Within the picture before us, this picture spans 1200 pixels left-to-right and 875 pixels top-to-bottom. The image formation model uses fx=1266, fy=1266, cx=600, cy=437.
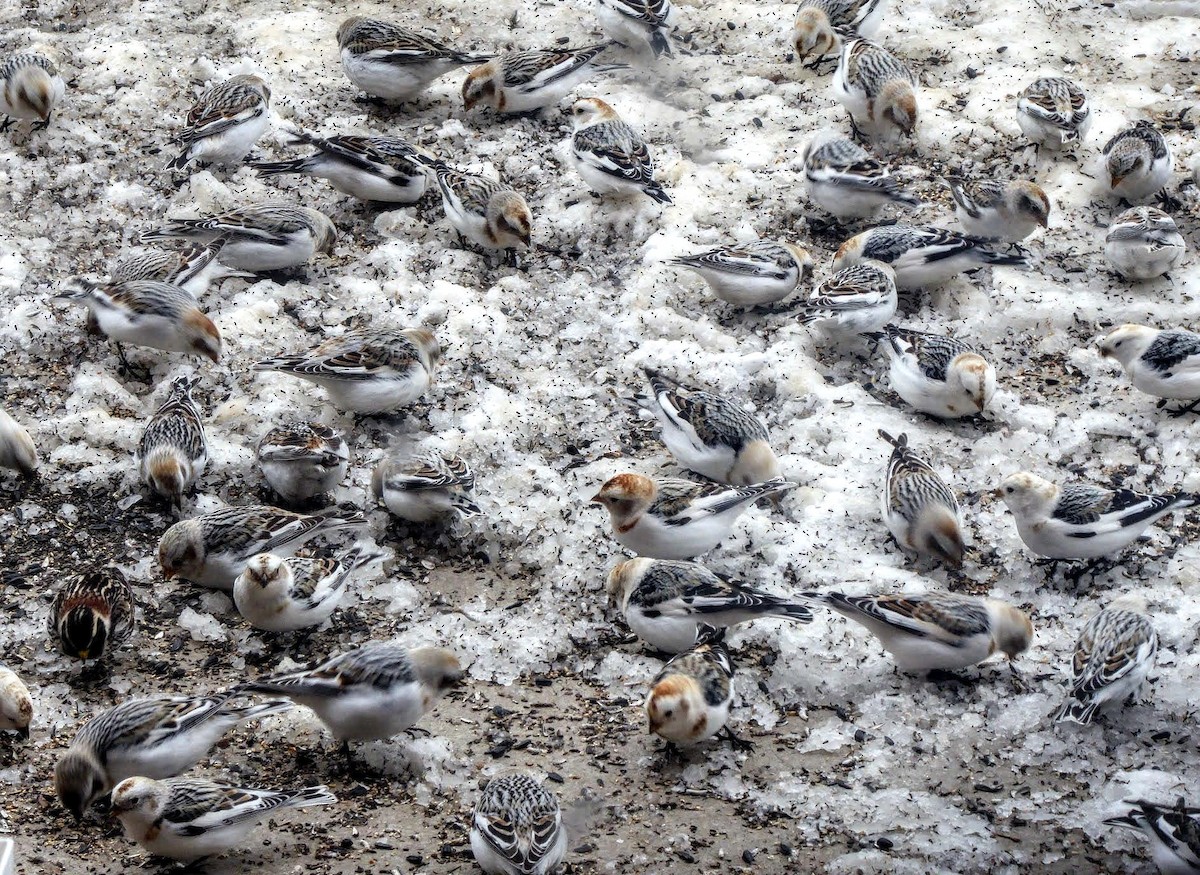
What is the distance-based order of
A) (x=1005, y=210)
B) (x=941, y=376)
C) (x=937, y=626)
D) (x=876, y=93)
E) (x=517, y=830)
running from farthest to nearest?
1. (x=876, y=93)
2. (x=1005, y=210)
3. (x=941, y=376)
4. (x=937, y=626)
5. (x=517, y=830)

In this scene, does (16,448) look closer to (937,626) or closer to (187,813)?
(187,813)

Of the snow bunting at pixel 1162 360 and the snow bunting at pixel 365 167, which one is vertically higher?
the snow bunting at pixel 1162 360

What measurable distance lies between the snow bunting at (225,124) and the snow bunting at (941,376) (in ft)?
15.3

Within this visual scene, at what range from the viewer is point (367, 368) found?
7047 millimetres

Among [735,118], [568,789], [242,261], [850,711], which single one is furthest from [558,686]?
[735,118]

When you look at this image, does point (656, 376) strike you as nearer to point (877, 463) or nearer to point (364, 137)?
point (877, 463)

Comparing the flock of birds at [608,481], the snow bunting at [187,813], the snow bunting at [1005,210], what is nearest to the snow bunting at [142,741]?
the flock of birds at [608,481]

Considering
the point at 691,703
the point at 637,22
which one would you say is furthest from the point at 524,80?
the point at 691,703

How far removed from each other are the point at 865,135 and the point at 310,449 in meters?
4.82

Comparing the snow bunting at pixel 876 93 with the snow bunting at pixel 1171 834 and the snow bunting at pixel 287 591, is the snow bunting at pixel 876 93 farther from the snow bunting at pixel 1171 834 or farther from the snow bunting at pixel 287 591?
the snow bunting at pixel 1171 834

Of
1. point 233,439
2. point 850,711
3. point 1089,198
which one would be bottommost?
point 233,439

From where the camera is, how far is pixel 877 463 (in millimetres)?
6895

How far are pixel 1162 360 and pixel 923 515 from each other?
70.7 inches

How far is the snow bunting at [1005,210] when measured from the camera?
8.05 meters
